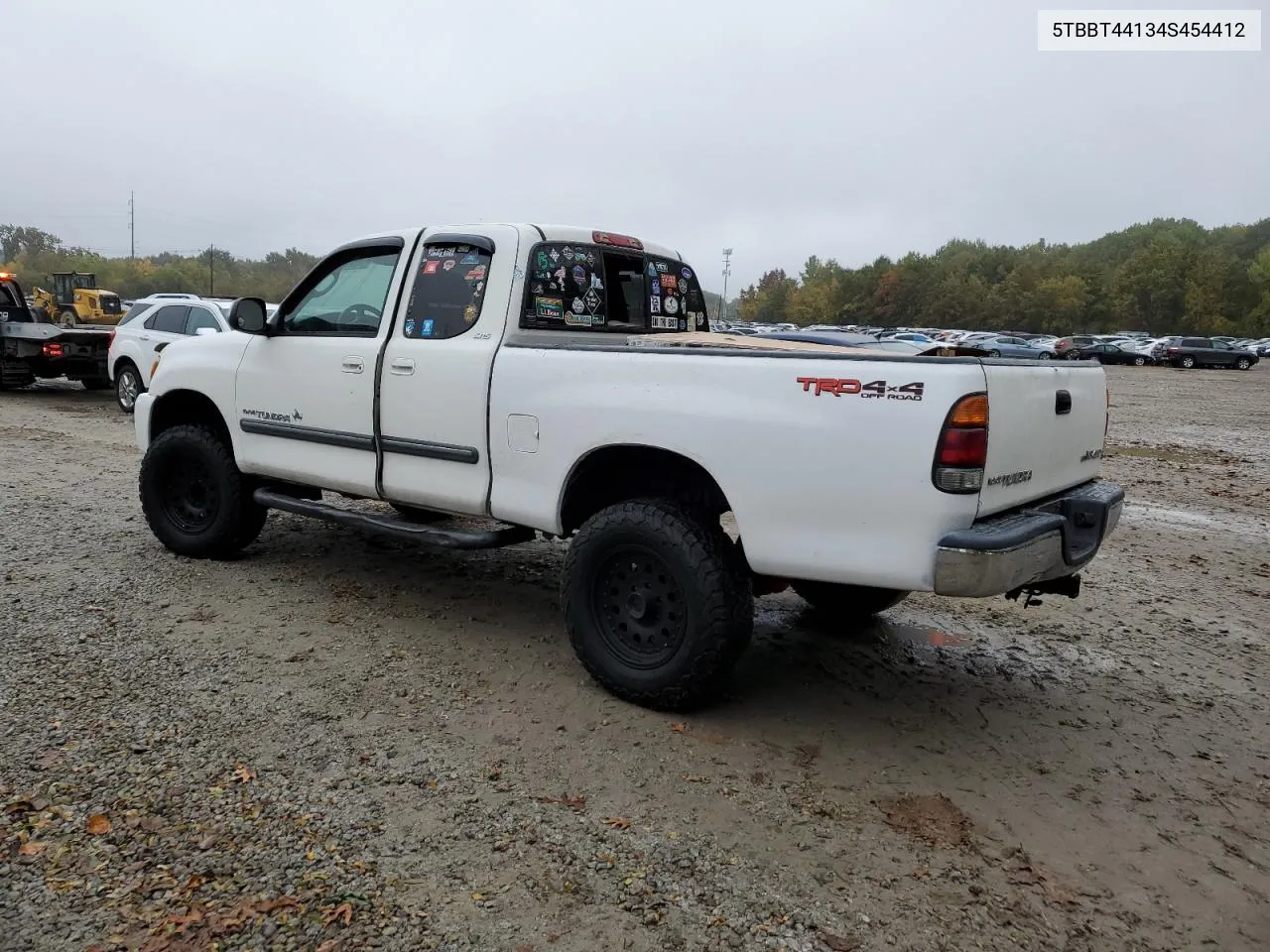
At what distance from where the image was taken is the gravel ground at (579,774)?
2562 mm

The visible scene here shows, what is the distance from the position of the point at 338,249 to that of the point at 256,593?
1.96 metres

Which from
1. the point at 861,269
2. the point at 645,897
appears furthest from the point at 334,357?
the point at 861,269

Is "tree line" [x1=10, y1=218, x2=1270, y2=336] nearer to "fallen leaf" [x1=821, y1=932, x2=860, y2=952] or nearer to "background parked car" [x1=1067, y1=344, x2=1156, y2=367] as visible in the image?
"background parked car" [x1=1067, y1=344, x2=1156, y2=367]

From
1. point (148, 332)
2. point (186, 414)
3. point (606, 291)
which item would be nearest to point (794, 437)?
point (606, 291)

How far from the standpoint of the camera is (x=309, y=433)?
5.02 meters

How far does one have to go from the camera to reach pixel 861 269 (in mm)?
115125

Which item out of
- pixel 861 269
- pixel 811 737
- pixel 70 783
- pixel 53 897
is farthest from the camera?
pixel 861 269

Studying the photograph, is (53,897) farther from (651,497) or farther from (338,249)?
(338,249)

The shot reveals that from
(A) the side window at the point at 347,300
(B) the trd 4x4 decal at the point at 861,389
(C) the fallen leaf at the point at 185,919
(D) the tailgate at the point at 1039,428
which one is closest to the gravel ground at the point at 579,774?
(C) the fallen leaf at the point at 185,919

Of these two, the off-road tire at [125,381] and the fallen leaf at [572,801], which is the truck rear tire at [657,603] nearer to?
the fallen leaf at [572,801]

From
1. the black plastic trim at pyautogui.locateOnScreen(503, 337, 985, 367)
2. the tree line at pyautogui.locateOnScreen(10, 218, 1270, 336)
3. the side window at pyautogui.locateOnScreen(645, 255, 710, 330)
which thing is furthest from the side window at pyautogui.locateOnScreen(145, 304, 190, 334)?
the tree line at pyautogui.locateOnScreen(10, 218, 1270, 336)

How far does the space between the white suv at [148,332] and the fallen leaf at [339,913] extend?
432 inches

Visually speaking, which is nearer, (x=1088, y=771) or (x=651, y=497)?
(x=1088, y=771)

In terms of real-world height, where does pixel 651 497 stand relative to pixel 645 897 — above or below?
above
